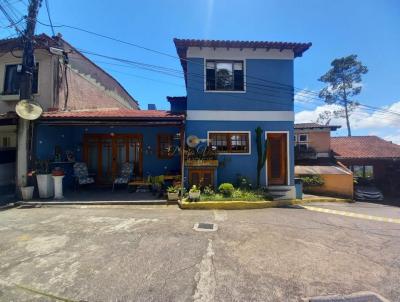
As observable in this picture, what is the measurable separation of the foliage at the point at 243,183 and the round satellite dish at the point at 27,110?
8.25 metres

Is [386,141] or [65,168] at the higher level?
[386,141]

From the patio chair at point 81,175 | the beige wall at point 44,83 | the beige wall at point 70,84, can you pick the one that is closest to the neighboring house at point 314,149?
the patio chair at point 81,175

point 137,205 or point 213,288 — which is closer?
point 213,288

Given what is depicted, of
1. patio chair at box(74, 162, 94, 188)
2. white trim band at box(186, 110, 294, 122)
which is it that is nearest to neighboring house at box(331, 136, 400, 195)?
white trim band at box(186, 110, 294, 122)

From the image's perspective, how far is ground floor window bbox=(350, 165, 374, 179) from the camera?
67.2 ft

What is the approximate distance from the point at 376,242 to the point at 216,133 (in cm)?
670

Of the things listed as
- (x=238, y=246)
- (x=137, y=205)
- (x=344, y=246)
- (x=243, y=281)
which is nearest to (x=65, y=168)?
(x=137, y=205)

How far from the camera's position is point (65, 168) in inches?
425

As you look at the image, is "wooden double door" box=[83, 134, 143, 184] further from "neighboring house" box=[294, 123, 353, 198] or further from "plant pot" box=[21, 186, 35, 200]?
"neighboring house" box=[294, 123, 353, 198]

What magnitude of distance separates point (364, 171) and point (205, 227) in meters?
19.9

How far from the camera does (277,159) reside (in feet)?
36.7

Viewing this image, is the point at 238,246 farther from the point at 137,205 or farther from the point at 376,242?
the point at 137,205

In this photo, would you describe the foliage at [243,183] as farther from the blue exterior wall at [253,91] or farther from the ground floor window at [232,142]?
the blue exterior wall at [253,91]

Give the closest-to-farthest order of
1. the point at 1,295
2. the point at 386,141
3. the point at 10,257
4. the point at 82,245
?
the point at 1,295 < the point at 10,257 < the point at 82,245 < the point at 386,141
